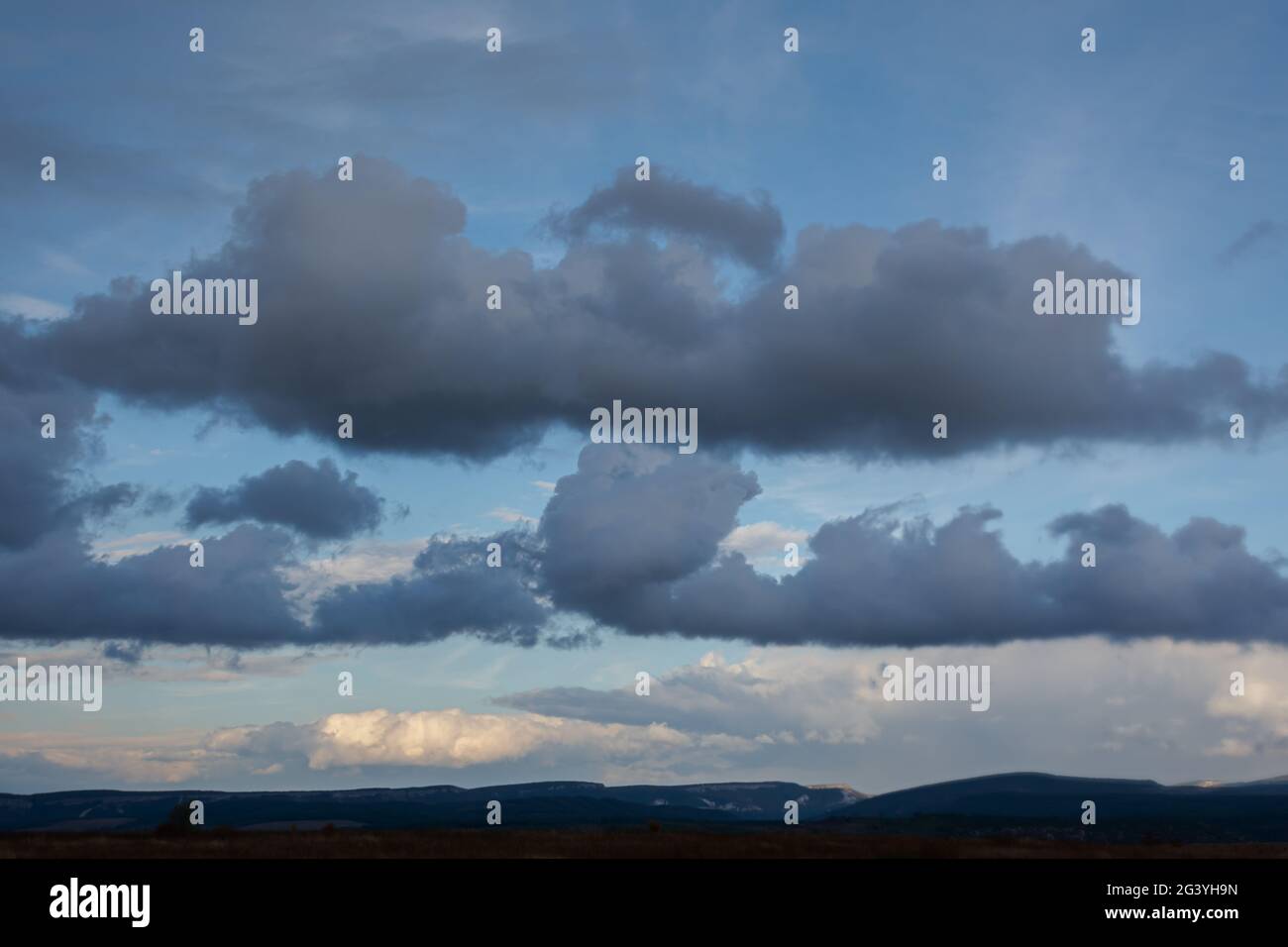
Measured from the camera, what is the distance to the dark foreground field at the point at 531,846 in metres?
69.8

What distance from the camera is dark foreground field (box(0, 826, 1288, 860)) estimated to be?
6981cm

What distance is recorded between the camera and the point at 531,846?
73.8 meters
